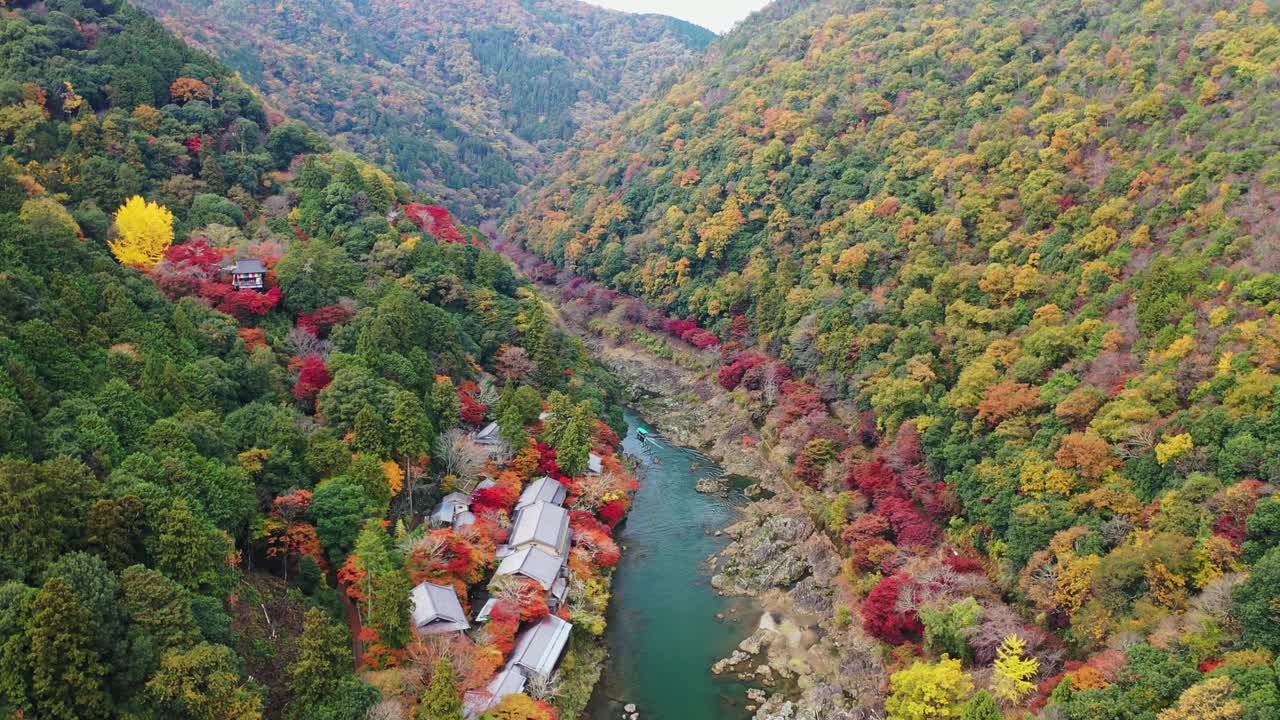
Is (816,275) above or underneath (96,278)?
above

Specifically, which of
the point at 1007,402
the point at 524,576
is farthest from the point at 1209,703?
→ the point at 524,576

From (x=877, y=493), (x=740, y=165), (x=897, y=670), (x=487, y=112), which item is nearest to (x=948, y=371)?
(x=877, y=493)

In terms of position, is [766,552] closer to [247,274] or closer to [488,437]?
[488,437]

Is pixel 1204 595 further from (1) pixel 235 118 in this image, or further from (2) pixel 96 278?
(1) pixel 235 118

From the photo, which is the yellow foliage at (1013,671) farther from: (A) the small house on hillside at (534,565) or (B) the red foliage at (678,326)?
(B) the red foliage at (678,326)

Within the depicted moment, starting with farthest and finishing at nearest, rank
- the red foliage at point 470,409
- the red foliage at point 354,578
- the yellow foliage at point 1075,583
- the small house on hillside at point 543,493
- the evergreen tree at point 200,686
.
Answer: the red foliage at point 470,409 < the small house on hillside at point 543,493 < the red foliage at point 354,578 < the yellow foliage at point 1075,583 < the evergreen tree at point 200,686

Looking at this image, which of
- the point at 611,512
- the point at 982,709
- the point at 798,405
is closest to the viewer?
the point at 982,709

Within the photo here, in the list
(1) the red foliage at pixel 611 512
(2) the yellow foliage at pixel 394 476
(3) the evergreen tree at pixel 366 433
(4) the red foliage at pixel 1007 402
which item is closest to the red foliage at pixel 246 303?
(3) the evergreen tree at pixel 366 433
